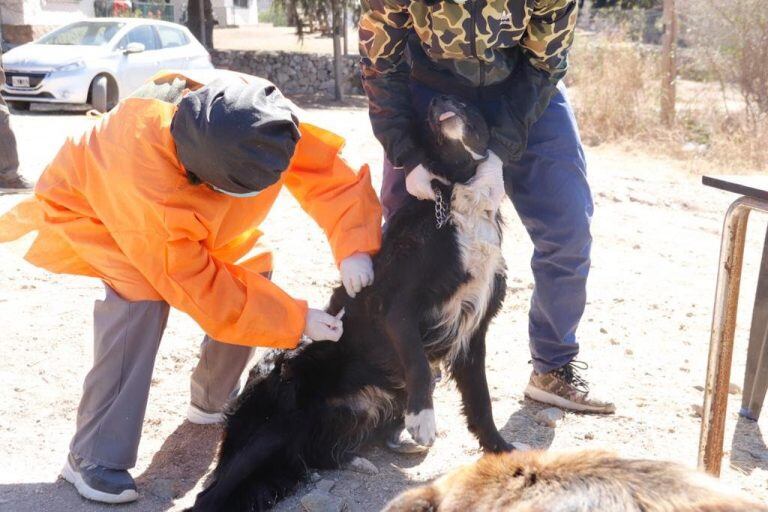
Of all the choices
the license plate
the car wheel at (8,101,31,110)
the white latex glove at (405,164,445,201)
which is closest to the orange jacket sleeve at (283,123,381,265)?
the white latex glove at (405,164,445,201)

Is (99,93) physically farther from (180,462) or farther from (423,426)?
(423,426)

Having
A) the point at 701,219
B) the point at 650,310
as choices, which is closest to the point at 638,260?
the point at 650,310

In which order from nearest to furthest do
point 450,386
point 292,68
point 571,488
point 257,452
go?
point 571,488, point 257,452, point 450,386, point 292,68

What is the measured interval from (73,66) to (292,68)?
948 centimetres

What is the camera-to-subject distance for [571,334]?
374 cm

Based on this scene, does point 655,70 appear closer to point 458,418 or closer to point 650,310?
point 650,310

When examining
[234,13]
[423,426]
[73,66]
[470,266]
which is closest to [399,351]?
[423,426]

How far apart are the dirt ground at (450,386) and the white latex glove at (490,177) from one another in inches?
41.5

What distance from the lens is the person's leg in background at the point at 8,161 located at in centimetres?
773

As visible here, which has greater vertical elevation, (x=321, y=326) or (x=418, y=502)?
(x=418, y=502)

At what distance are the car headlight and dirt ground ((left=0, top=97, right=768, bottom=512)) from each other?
856 centimetres

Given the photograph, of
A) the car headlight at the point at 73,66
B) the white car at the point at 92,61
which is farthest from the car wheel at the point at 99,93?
the car headlight at the point at 73,66

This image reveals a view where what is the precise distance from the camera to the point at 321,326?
2.98m

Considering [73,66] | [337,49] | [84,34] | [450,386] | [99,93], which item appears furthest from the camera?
[337,49]
